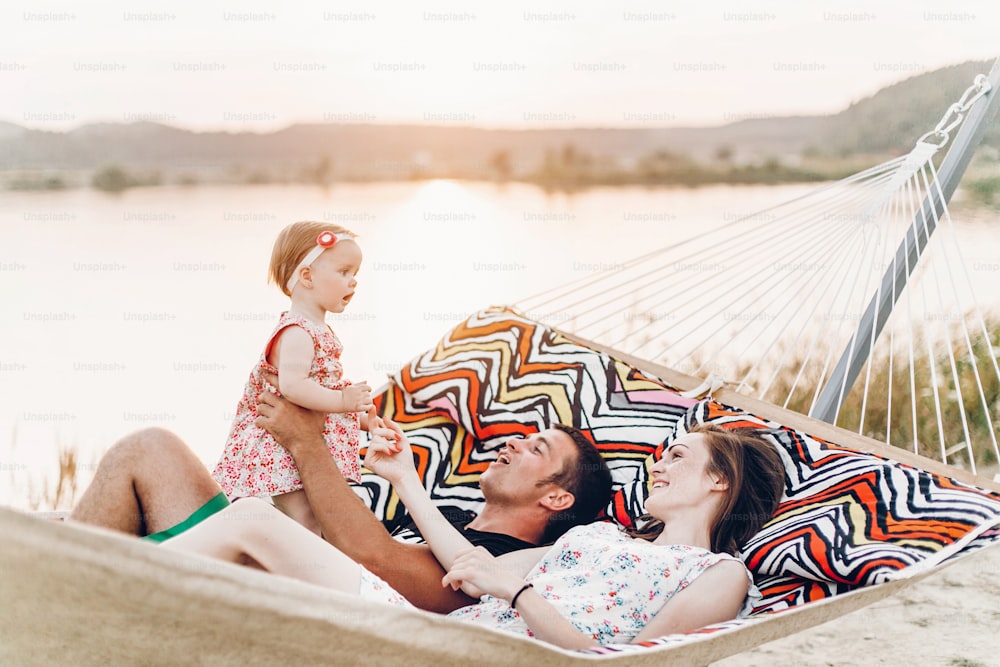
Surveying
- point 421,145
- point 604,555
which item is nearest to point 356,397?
point 604,555

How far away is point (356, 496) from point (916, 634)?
4.59ft

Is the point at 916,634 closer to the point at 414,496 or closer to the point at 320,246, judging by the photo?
the point at 414,496

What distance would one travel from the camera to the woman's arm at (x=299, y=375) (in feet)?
6.68

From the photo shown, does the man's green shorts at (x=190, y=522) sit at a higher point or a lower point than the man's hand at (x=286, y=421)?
lower

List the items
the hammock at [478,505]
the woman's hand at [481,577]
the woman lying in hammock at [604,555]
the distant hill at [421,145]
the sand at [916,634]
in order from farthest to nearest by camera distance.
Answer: the distant hill at [421,145] → the sand at [916,634] → the woman's hand at [481,577] → the woman lying in hammock at [604,555] → the hammock at [478,505]

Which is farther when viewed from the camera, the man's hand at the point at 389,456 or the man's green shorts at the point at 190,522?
the man's hand at the point at 389,456

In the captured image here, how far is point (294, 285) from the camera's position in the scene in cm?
209

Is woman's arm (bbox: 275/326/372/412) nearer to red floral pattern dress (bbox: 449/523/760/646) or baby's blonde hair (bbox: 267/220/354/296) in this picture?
baby's blonde hair (bbox: 267/220/354/296)

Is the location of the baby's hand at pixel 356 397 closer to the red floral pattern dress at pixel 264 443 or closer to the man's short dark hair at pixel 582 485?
the red floral pattern dress at pixel 264 443

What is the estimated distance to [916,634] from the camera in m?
2.45

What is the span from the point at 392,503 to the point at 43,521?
4.16ft

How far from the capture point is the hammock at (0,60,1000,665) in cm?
126

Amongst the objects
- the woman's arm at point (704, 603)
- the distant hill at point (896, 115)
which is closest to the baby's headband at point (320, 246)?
the woman's arm at point (704, 603)

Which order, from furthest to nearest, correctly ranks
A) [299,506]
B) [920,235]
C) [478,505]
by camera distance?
1. [920,235]
2. [478,505]
3. [299,506]
